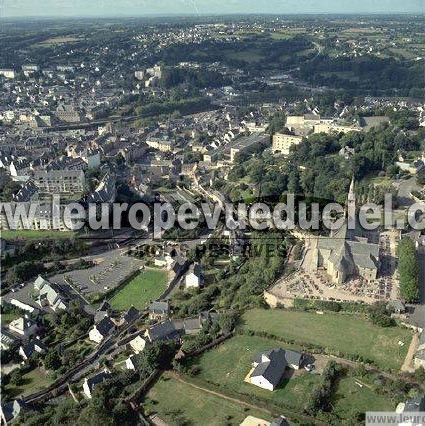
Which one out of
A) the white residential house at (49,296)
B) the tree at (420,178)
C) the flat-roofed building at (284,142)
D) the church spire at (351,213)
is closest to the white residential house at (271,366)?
the church spire at (351,213)

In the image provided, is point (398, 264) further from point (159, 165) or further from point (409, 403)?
point (159, 165)

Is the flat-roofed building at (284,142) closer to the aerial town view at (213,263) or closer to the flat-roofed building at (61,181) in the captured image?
the aerial town view at (213,263)

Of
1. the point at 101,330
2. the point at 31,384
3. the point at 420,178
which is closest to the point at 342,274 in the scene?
the point at 101,330

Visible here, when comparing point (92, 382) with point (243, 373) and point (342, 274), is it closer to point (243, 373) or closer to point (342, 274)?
point (243, 373)

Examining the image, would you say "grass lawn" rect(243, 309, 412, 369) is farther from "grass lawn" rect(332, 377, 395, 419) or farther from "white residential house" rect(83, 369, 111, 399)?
"white residential house" rect(83, 369, 111, 399)

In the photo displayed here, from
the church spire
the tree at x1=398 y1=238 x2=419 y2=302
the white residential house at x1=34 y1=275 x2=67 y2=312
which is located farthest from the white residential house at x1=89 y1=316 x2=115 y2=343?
the church spire

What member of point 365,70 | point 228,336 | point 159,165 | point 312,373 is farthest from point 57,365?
point 365,70
